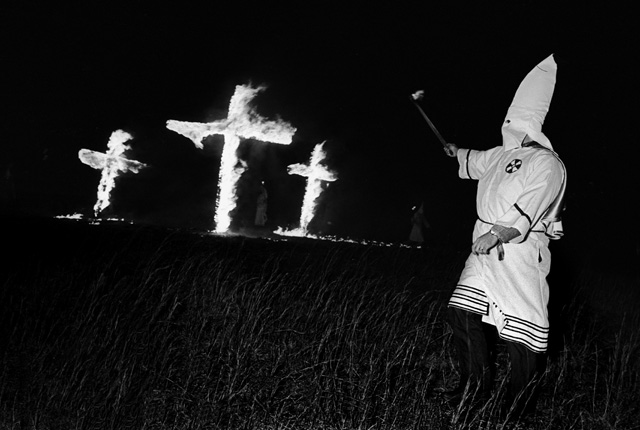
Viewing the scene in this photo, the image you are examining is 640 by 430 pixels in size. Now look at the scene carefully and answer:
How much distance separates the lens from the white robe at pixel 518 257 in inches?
133

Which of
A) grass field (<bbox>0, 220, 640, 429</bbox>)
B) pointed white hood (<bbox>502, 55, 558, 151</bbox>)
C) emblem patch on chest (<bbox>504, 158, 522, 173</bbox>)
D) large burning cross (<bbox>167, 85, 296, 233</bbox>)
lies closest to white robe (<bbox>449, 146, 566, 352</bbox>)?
emblem patch on chest (<bbox>504, 158, 522, 173</bbox>)

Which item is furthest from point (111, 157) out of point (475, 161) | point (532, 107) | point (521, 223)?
point (521, 223)

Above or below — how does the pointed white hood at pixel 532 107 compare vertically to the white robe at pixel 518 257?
above

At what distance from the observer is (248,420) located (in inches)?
119

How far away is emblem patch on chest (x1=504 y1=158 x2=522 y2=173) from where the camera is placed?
3593mm

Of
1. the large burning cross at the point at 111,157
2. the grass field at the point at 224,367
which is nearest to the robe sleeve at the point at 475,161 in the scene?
the grass field at the point at 224,367

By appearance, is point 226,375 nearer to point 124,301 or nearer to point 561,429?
point 124,301

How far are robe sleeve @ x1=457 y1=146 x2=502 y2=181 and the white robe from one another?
0.79ft

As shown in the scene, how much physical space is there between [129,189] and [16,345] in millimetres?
28809

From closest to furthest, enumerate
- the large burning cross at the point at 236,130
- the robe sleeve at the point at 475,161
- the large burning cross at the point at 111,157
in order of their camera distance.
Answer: the robe sleeve at the point at 475,161 < the large burning cross at the point at 236,130 < the large burning cross at the point at 111,157

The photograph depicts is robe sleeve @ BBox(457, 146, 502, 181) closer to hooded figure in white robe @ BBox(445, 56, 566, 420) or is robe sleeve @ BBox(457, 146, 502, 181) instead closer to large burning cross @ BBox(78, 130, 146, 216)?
hooded figure in white robe @ BBox(445, 56, 566, 420)

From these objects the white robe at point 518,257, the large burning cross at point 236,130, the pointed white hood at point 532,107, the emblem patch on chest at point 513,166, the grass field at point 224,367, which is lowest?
the grass field at point 224,367

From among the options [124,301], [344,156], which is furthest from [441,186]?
[124,301]

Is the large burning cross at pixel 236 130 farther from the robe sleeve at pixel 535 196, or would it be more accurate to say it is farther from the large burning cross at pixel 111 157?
the robe sleeve at pixel 535 196
